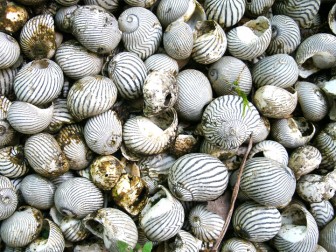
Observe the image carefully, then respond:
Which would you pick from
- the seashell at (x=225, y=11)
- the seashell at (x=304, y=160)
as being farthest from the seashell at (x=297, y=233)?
the seashell at (x=225, y=11)

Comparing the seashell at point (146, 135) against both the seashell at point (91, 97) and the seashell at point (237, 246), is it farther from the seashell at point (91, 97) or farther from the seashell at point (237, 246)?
the seashell at point (237, 246)

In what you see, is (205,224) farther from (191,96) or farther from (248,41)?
(248,41)

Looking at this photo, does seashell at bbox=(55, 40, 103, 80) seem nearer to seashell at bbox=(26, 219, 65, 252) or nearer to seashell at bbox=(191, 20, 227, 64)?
seashell at bbox=(191, 20, 227, 64)

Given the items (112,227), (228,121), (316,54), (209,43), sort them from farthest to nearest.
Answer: (316,54) < (209,43) < (228,121) < (112,227)

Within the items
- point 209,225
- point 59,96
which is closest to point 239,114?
point 209,225

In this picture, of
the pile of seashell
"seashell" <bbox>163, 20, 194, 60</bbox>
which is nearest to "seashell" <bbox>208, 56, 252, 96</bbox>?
the pile of seashell

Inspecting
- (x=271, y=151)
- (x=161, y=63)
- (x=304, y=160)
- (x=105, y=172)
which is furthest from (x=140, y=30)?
(x=304, y=160)
